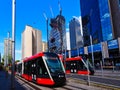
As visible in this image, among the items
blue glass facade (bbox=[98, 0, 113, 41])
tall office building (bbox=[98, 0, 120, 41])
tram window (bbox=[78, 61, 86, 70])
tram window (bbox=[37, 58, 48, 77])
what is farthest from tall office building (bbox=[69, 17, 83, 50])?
tram window (bbox=[37, 58, 48, 77])

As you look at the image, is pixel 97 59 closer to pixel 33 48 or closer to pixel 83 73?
pixel 33 48

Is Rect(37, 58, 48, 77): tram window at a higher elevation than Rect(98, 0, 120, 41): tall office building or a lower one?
lower

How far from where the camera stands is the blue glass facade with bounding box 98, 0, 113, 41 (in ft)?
236

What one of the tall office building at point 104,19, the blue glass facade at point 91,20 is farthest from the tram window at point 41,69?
the blue glass facade at point 91,20

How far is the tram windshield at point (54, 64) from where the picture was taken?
16.7 metres

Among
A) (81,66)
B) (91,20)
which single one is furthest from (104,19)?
(81,66)

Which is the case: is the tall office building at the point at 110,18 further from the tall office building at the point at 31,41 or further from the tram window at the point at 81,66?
the tram window at the point at 81,66

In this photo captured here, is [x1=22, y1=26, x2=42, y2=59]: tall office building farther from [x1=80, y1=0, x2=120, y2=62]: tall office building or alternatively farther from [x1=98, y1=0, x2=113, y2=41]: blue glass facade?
[x1=98, y1=0, x2=113, y2=41]: blue glass facade

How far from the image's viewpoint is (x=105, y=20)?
242 feet

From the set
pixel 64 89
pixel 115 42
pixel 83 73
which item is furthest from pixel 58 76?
pixel 115 42

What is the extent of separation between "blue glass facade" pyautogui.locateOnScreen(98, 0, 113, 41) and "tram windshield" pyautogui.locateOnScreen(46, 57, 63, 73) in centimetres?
5652

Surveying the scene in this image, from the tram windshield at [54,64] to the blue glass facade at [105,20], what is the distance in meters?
56.5

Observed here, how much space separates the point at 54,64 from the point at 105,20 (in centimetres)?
6014

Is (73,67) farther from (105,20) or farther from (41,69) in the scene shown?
(105,20)
